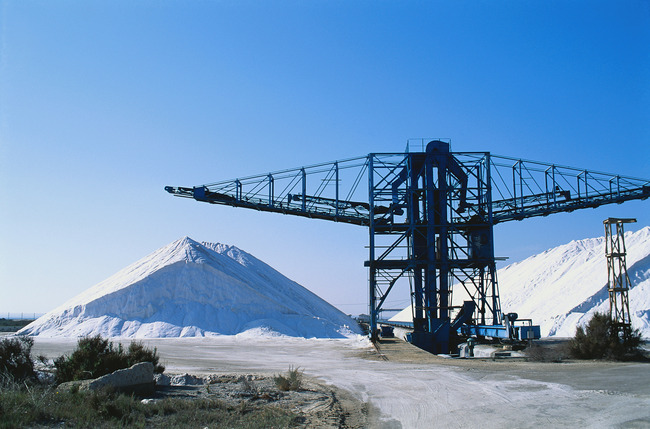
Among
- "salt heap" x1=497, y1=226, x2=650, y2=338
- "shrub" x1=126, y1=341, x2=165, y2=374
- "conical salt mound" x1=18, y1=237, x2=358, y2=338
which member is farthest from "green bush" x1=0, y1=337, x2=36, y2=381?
"salt heap" x1=497, y1=226, x2=650, y2=338

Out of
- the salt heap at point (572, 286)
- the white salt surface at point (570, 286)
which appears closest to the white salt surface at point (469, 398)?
the salt heap at point (572, 286)

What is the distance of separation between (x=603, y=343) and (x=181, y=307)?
34.8 m

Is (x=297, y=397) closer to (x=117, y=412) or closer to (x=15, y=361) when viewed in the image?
(x=117, y=412)

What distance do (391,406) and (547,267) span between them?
6596cm

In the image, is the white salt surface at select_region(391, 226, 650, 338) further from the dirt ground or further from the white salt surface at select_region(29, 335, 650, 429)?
the dirt ground

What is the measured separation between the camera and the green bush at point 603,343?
2133 centimetres

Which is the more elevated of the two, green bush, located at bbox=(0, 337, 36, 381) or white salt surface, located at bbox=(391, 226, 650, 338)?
white salt surface, located at bbox=(391, 226, 650, 338)

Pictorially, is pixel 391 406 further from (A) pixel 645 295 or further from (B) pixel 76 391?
(A) pixel 645 295

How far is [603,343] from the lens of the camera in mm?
21672

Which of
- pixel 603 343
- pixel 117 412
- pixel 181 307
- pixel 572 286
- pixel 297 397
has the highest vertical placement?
pixel 572 286

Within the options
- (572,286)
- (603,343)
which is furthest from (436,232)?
(572,286)

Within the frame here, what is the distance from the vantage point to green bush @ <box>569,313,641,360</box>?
21.3 metres

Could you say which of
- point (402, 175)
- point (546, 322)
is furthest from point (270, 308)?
point (546, 322)

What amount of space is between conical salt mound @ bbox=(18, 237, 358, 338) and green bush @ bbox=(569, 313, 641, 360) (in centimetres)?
2621
